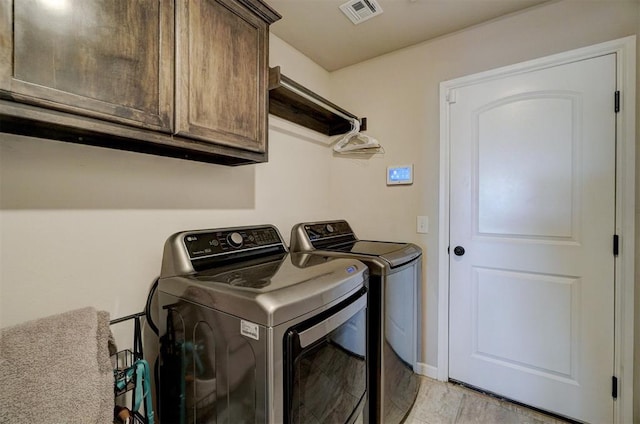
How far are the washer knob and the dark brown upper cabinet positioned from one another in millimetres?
408

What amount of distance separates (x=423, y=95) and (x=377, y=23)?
1.97 ft

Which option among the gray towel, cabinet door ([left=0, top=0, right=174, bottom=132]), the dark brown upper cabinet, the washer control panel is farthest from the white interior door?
the gray towel

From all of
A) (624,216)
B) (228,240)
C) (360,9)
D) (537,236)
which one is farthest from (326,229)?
(624,216)

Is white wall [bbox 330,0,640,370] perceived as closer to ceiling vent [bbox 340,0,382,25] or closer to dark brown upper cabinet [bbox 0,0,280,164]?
ceiling vent [bbox 340,0,382,25]

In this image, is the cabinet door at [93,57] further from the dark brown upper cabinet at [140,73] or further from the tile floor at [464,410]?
the tile floor at [464,410]

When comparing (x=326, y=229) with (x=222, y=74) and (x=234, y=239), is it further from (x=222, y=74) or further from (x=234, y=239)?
(x=222, y=74)

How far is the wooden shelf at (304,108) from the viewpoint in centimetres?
161

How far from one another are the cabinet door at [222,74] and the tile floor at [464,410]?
185cm

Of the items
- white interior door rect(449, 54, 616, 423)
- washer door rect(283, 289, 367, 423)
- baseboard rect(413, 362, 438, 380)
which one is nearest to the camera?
washer door rect(283, 289, 367, 423)

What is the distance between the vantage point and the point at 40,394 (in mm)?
774

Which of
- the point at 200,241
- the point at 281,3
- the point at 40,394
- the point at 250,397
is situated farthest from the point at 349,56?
the point at 40,394

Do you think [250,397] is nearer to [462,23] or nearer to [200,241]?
[200,241]

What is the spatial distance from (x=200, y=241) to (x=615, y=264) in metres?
2.20

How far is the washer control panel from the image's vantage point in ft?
4.17
